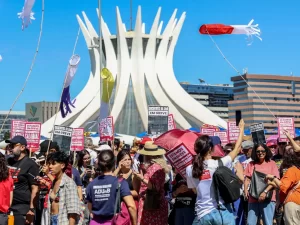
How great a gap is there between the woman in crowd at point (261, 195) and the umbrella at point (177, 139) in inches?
38.8

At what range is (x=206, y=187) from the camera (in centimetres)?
581

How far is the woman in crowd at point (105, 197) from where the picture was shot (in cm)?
561

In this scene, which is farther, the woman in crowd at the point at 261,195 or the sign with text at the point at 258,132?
the sign with text at the point at 258,132

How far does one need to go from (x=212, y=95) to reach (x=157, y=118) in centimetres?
14698

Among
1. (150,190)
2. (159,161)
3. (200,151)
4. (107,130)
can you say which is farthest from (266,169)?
(107,130)

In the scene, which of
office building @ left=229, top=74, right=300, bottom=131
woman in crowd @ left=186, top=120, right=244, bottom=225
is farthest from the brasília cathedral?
office building @ left=229, top=74, right=300, bottom=131

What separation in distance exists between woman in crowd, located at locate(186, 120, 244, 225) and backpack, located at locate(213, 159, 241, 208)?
6 cm

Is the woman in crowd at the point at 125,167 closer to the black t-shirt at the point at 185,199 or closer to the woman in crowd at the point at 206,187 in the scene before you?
the black t-shirt at the point at 185,199

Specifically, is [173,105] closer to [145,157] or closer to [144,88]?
[144,88]

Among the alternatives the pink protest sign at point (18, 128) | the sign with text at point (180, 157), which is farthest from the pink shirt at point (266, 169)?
the pink protest sign at point (18, 128)

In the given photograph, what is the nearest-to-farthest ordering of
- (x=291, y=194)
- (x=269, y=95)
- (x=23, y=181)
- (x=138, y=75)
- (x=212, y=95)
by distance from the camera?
(x=291, y=194) < (x=23, y=181) < (x=138, y=75) < (x=269, y=95) < (x=212, y=95)

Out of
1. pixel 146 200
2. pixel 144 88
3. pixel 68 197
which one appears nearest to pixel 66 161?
pixel 68 197

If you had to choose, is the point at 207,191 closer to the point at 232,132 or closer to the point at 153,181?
the point at 153,181

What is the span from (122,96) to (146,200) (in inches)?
1395
